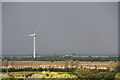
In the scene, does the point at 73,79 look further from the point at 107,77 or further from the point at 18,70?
the point at 18,70

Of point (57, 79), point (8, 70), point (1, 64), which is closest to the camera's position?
point (57, 79)

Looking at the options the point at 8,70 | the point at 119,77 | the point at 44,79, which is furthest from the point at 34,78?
the point at 8,70

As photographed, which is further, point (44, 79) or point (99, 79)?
point (99, 79)

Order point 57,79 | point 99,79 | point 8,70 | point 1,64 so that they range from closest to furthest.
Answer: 1. point 57,79
2. point 99,79
3. point 8,70
4. point 1,64

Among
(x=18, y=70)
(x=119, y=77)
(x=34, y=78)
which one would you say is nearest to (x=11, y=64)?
(x=18, y=70)

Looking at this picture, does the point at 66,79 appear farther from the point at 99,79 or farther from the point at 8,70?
the point at 8,70

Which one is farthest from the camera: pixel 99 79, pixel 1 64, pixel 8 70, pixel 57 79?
pixel 1 64

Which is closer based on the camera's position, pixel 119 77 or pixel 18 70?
pixel 119 77

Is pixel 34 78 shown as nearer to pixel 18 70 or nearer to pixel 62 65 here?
pixel 18 70
